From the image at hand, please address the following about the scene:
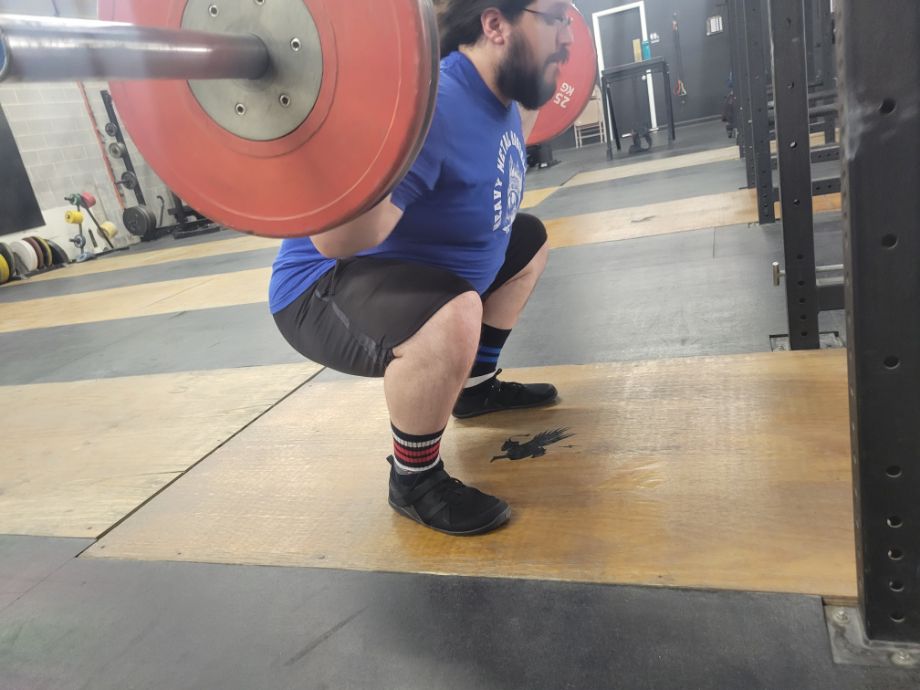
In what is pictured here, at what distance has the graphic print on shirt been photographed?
1.21 meters

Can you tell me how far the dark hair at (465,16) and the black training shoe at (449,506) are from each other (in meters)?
0.74

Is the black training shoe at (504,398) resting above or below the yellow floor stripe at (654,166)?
above

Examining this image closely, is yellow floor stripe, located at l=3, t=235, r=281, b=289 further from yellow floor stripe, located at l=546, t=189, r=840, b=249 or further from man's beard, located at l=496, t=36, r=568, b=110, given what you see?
man's beard, located at l=496, t=36, r=568, b=110

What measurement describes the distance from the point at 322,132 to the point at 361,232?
22cm

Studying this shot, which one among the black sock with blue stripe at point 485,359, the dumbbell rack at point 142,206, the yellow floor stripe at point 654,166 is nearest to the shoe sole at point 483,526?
the black sock with blue stripe at point 485,359

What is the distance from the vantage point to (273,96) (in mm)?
755

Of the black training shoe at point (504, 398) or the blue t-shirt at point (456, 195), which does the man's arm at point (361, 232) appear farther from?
the black training shoe at point (504, 398)

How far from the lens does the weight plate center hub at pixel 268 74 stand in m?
0.72

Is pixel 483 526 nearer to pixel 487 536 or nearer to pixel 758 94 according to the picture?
pixel 487 536

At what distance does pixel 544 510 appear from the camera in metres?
1.17

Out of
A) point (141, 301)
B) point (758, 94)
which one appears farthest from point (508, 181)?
point (141, 301)

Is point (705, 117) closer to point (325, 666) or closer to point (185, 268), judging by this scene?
point (185, 268)

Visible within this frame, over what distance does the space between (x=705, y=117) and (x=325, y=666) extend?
10.8 meters

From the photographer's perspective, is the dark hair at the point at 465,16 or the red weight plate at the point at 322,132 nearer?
the red weight plate at the point at 322,132
